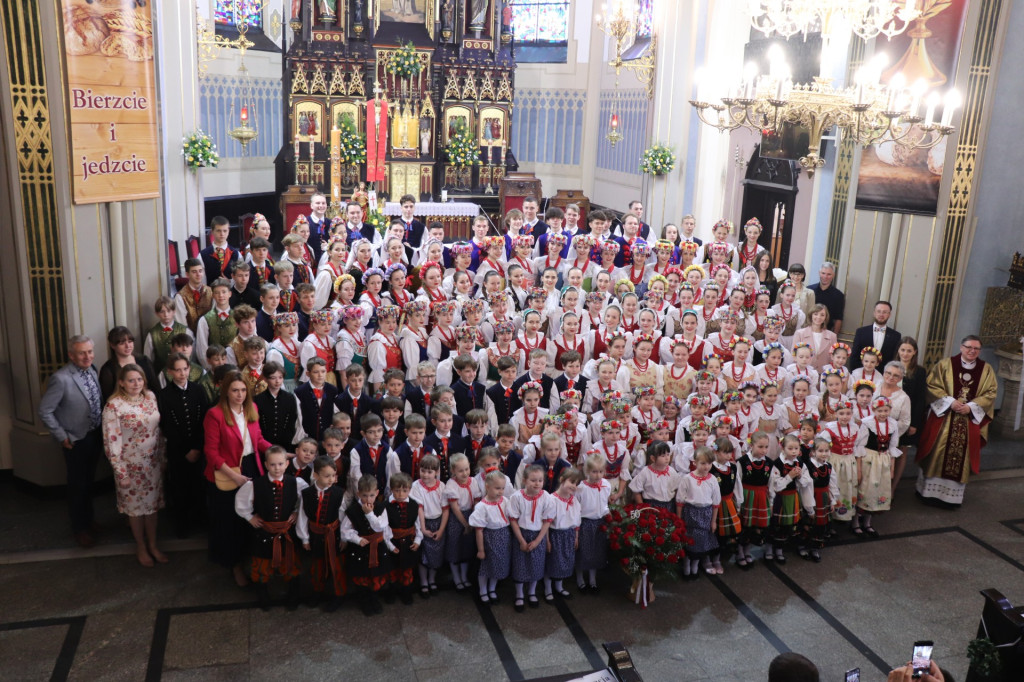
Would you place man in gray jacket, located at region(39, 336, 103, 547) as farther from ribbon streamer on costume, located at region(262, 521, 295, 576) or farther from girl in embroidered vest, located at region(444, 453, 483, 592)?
girl in embroidered vest, located at region(444, 453, 483, 592)

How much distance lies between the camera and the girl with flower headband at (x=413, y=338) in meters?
7.45

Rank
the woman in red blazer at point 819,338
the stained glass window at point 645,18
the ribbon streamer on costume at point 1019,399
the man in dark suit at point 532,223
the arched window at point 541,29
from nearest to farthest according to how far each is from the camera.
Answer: the woman in red blazer at point 819,338 → the ribbon streamer on costume at point 1019,399 → the man in dark suit at point 532,223 → the stained glass window at point 645,18 → the arched window at point 541,29

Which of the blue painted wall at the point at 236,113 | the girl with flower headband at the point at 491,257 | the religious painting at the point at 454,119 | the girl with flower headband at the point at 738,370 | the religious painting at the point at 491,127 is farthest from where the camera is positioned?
the religious painting at the point at 491,127

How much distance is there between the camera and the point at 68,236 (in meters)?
6.90

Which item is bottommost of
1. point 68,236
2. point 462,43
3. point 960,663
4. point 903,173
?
point 960,663

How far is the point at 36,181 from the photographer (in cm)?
673

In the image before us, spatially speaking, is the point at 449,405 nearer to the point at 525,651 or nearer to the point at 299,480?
the point at 299,480

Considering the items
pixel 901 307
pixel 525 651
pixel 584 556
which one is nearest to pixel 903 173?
pixel 901 307

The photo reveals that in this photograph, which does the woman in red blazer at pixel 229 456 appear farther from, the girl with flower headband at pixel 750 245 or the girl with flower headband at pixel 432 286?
the girl with flower headband at pixel 750 245

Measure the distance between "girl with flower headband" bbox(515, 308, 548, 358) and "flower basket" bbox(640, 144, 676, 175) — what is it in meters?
7.97

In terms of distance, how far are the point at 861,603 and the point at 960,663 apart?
792 millimetres

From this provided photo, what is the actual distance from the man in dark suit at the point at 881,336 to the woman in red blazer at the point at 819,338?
545mm

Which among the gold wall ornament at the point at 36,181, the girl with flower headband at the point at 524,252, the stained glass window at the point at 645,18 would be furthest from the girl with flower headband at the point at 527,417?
the stained glass window at the point at 645,18

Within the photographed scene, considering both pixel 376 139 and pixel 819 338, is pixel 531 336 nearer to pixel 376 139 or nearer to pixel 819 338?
pixel 819 338
